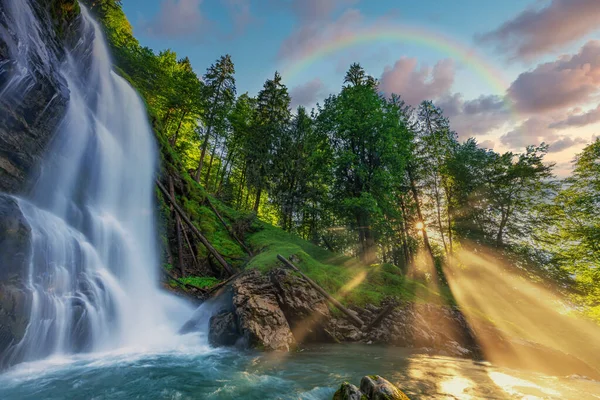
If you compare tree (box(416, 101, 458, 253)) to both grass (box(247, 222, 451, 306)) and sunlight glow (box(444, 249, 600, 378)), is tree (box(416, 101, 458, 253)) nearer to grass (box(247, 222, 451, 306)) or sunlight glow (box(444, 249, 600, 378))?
sunlight glow (box(444, 249, 600, 378))

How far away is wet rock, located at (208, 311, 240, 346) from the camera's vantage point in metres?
8.28

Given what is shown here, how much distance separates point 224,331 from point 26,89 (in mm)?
9981

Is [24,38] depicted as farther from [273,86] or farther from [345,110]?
[273,86]

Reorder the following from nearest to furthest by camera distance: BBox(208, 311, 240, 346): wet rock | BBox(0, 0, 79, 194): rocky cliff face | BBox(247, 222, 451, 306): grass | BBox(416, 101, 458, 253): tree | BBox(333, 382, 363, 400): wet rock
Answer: BBox(333, 382, 363, 400): wet rock → BBox(0, 0, 79, 194): rocky cliff face → BBox(208, 311, 240, 346): wet rock → BBox(247, 222, 451, 306): grass → BBox(416, 101, 458, 253): tree

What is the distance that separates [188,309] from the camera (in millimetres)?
10781

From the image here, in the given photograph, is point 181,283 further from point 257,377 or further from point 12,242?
point 257,377

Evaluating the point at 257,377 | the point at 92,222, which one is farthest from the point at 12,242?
the point at 257,377

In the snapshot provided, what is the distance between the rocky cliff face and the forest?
339 inches

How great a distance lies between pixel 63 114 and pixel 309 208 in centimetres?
1629

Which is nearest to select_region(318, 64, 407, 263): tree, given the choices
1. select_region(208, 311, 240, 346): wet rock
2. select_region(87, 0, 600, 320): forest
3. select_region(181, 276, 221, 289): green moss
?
select_region(87, 0, 600, 320): forest

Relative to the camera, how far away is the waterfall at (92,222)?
697 cm

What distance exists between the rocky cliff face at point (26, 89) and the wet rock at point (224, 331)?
7466 mm

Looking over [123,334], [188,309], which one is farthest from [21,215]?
[188,309]

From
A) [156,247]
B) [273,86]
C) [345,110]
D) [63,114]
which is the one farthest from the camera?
[273,86]
